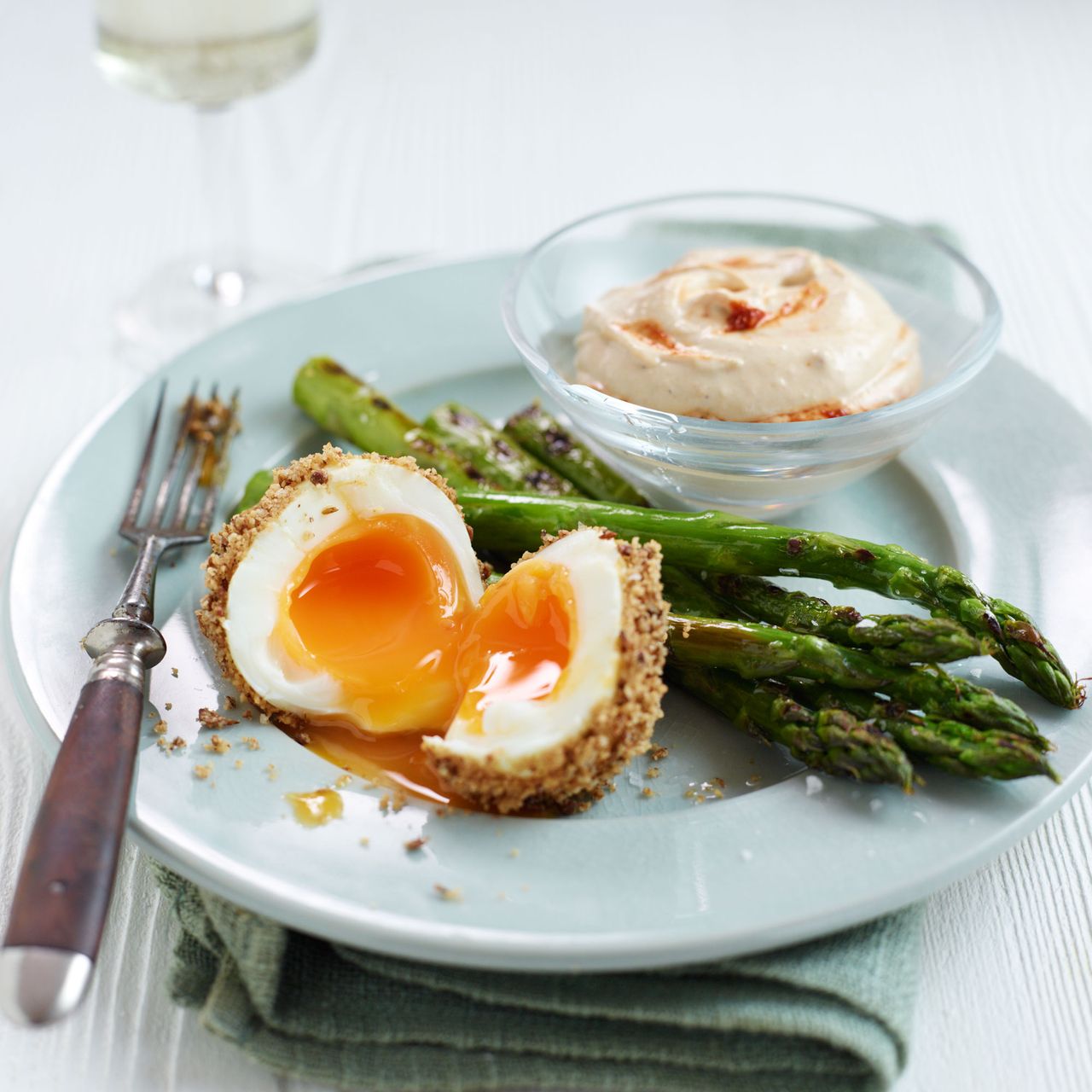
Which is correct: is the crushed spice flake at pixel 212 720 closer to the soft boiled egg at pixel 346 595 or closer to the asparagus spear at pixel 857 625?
the soft boiled egg at pixel 346 595

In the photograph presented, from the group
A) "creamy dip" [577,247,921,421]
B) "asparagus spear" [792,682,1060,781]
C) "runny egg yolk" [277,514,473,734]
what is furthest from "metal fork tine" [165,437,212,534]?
"asparagus spear" [792,682,1060,781]

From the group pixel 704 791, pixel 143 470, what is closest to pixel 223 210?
pixel 143 470

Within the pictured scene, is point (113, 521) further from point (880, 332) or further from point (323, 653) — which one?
point (880, 332)

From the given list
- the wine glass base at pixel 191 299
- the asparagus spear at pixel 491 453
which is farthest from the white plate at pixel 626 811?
the wine glass base at pixel 191 299

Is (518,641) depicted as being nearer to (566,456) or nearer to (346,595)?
(346,595)

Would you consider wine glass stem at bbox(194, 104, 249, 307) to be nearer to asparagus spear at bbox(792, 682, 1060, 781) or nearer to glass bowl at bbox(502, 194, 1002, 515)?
glass bowl at bbox(502, 194, 1002, 515)
